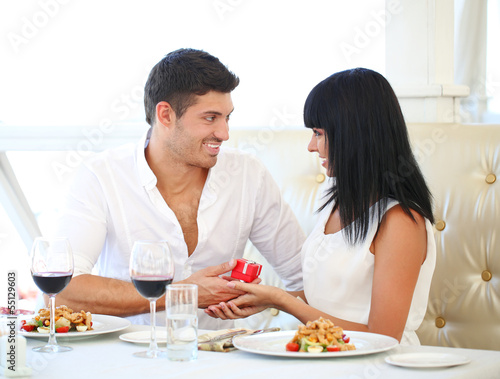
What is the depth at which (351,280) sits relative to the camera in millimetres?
1449

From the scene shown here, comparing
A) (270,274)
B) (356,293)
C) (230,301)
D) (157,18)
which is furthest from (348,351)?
(157,18)

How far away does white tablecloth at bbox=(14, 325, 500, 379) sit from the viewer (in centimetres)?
91

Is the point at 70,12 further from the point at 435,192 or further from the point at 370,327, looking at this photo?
the point at 370,327

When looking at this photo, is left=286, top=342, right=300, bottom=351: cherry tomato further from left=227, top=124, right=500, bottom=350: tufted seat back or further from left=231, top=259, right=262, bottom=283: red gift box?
left=227, top=124, right=500, bottom=350: tufted seat back

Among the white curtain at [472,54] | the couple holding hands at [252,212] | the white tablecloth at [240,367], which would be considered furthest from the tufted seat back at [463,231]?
the white tablecloth at [240,367]

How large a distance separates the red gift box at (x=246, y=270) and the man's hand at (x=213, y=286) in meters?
0.03

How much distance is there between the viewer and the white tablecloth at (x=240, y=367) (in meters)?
0.91

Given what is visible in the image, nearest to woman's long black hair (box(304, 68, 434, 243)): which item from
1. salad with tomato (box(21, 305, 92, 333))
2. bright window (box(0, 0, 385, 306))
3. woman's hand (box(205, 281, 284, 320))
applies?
woman's hand (box(205, 281, 284, 320))

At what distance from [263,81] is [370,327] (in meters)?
1.30

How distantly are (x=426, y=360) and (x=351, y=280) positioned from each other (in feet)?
1.62

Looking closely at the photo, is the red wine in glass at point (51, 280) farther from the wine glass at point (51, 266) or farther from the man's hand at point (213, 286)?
the man's hand at point (213, 286)

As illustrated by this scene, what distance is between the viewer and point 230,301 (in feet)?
5.09

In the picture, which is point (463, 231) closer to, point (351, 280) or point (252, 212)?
point (351, 280)

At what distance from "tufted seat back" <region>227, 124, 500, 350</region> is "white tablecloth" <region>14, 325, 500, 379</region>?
778 millimetres
